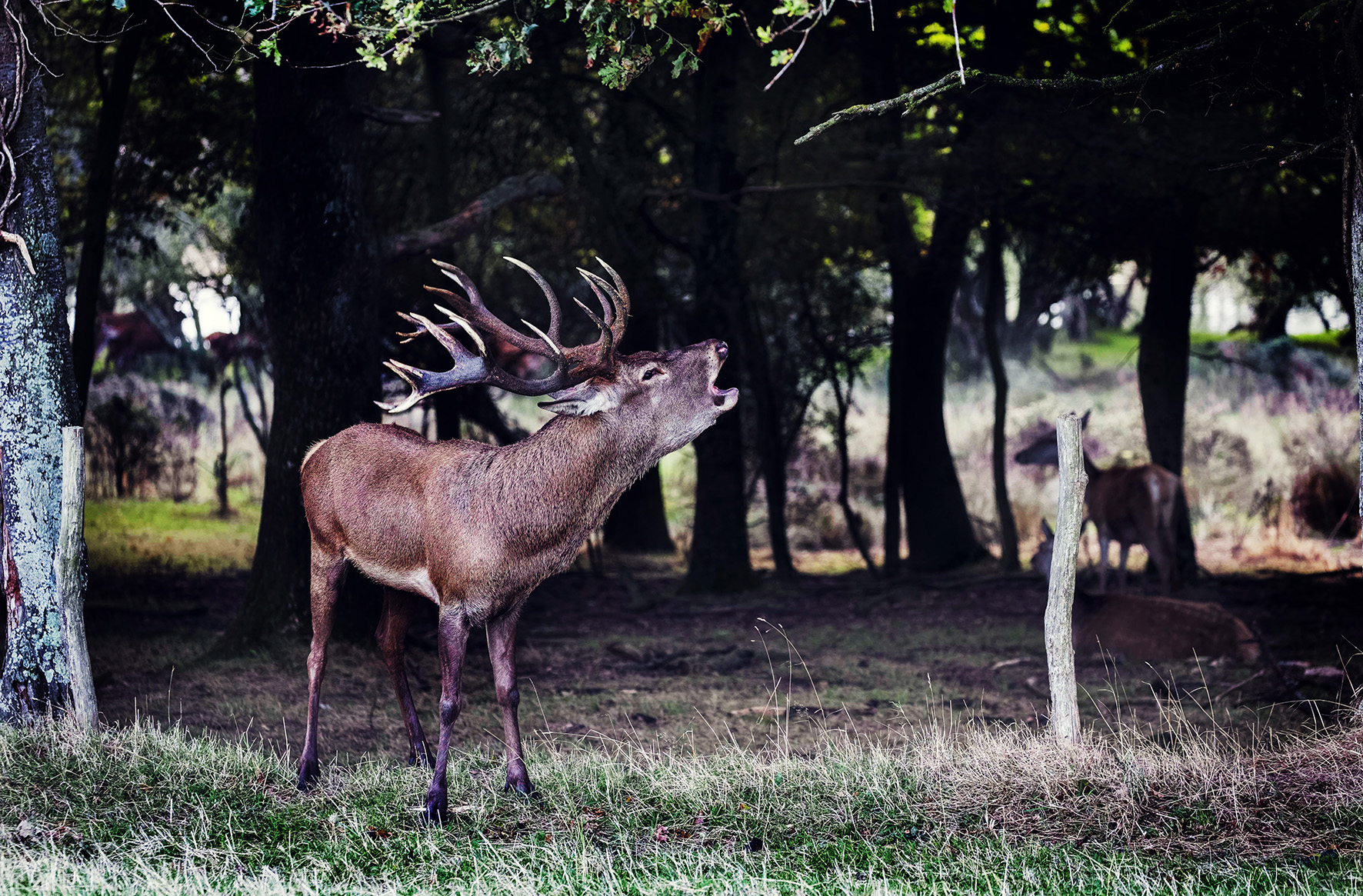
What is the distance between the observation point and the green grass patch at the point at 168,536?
586 inches

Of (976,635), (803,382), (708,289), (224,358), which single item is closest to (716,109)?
(708,289)

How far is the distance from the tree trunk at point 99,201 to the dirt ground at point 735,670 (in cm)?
240

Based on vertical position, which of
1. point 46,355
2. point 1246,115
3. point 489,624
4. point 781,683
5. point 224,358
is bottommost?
point 781,683

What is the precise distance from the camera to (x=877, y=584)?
14.2 m

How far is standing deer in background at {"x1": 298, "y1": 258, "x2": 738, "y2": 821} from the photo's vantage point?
5516 mm

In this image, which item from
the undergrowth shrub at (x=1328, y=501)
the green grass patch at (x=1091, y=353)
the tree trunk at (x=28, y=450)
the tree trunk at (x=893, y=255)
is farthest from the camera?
the green grass patch at (x=1091, y=353)

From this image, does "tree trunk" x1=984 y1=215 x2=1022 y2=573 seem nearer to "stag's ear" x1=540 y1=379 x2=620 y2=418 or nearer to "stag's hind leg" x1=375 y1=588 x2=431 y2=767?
"stag's hind leg" x1=375 y1=588 x2=431 y2=767

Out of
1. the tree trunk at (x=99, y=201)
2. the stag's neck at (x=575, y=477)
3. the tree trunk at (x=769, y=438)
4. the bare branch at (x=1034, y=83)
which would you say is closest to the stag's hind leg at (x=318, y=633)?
the stag's neck at (x=575, y=477)

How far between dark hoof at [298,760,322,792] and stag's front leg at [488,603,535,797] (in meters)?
0.98

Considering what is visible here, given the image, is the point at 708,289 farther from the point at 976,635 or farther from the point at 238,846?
the point at 238,846

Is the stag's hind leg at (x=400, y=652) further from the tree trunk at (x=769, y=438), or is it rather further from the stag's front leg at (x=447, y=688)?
the tree trunk at (x=769, y=438)

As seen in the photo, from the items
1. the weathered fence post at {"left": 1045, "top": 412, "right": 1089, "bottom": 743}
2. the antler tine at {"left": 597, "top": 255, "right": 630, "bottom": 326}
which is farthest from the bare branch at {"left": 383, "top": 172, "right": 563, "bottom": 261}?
the weathered fence post at {"left": 1045, "top": 412, "right": 1089, "bottom": 743}

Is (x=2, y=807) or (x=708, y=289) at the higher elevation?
(x=708, y=289)

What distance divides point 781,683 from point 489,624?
381 cm
